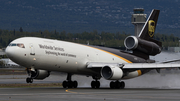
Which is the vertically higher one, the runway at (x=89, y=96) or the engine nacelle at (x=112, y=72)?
the engine nacelle at (x=112, y=72)

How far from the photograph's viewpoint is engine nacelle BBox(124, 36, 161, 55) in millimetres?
41031

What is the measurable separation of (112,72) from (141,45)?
844cm

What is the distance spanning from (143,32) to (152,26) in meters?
1.62

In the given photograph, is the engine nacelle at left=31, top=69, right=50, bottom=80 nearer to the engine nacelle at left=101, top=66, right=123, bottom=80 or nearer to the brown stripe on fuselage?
the engine nacelle at left=101, top=66, right=123, bottom=80

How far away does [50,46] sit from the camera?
1323 inches

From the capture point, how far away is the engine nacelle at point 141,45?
135 ft

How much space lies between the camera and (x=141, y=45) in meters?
41.5

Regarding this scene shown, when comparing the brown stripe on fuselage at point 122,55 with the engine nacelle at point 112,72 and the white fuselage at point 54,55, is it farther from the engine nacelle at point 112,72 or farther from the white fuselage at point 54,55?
the engine nacelle at point 112,72

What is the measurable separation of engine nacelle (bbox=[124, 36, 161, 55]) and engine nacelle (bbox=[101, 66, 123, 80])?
673 cm

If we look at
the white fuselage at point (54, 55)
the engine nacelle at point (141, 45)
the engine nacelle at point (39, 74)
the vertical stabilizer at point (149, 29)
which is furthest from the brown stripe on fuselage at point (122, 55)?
the engine nacelle at point (39, 74)

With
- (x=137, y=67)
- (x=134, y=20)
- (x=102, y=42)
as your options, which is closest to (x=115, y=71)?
(x=137, y=67)

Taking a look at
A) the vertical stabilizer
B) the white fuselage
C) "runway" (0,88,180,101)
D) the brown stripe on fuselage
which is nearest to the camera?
"runway" (0,88,180,101)

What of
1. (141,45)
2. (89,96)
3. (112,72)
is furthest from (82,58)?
(89,96)

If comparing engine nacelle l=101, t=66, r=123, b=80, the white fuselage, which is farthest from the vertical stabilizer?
engine nacelle l=101, t=66, r=123, b=80
